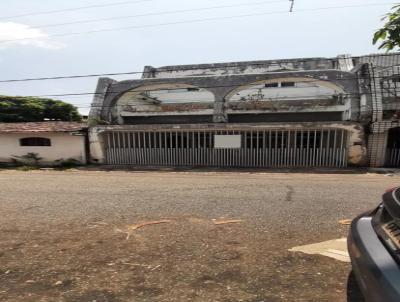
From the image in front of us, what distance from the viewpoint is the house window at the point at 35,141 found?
19281 millimetres

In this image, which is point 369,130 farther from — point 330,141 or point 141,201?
point 141,201

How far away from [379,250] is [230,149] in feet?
49.6

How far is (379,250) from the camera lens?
7.29 ft

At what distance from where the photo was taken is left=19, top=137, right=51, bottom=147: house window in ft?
63.3

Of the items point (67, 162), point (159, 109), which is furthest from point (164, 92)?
point (67, 162)

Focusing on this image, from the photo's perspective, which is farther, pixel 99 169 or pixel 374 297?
pixel 99 169

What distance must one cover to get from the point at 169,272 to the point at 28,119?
2870 centimetres

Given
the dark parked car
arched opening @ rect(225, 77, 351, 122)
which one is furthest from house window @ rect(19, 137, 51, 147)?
the dark parked car

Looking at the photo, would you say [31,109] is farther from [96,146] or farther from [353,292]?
[353,292]

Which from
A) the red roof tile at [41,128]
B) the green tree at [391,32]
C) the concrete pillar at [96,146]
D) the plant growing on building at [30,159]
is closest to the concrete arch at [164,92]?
the concrete pillar at [96,146]

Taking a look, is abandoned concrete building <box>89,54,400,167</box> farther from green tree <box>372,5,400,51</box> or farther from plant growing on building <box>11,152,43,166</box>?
green tree <box>372,5,400,51</box>

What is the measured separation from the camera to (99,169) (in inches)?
666

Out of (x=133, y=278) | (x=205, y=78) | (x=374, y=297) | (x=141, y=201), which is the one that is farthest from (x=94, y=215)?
(x=205, y=78)

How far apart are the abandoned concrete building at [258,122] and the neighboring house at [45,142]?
3.28 feet
